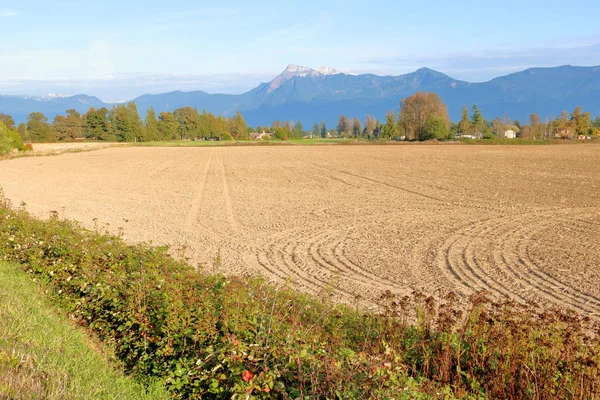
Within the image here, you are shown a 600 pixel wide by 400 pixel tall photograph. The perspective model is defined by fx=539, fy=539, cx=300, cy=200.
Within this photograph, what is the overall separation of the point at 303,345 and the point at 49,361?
252cm

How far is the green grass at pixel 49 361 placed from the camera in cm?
457

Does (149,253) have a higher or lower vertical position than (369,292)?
higher

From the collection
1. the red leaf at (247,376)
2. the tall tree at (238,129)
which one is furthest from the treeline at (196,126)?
the red leaf at (247,376)

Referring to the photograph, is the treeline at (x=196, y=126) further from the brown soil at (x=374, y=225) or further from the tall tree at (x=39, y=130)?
the brown soil at (x=374, y=225)

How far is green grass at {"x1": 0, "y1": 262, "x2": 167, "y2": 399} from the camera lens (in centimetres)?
457

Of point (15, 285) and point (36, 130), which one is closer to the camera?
point (15, 285)

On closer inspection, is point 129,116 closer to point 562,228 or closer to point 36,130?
point 36,130

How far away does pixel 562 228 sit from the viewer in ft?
55.4

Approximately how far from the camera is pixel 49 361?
5.30 meters

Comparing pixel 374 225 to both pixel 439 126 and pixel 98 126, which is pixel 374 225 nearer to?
pixel 439 126

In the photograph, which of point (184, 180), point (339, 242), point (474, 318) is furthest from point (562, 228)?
point (184, 180)

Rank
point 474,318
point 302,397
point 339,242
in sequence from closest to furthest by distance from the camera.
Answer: point 302,397 < point 474,318 < point 339,242

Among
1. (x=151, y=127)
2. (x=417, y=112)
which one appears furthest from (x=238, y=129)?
(x=417, y=112)

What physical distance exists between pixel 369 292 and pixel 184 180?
1026 inches
